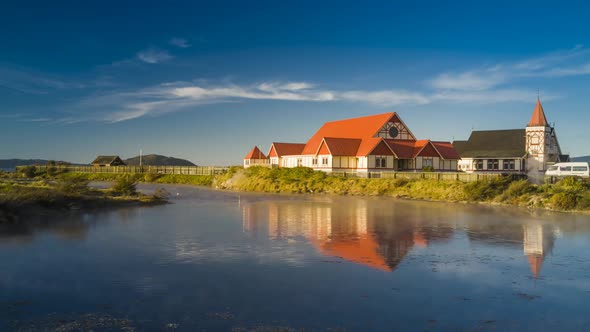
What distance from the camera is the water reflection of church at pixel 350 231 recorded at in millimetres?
13883

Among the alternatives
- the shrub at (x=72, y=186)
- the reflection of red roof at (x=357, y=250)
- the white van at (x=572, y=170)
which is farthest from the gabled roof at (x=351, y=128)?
the reflection of red roof at (x=357, y=250)

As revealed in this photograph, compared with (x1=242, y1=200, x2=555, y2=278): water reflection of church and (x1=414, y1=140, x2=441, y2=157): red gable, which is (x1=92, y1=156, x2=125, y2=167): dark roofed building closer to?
(x1=414, y1=140, x2=441, y2=157): red gable

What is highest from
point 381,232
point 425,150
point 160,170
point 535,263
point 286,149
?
point 286,149

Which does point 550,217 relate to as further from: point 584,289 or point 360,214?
point 584,289

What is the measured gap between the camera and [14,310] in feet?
27.3

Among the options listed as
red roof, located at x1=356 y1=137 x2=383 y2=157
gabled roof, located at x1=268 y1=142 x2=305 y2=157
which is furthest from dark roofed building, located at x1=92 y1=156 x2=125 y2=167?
red roof, located at x1=356 y1=137 x2=383 y2=157

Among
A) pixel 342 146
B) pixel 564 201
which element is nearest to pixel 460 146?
pixel 342 146

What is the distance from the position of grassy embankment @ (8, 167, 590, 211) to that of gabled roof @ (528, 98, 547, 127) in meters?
29.0

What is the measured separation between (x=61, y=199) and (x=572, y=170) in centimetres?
3477

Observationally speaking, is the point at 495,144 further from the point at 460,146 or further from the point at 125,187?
the point at 125,187

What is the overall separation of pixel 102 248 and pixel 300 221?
9720 millimetres

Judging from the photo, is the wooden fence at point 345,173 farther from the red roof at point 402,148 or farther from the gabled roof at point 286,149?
the red roof at point 402,148

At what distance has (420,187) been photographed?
1463 inches

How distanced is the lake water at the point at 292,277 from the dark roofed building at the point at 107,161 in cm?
7949
